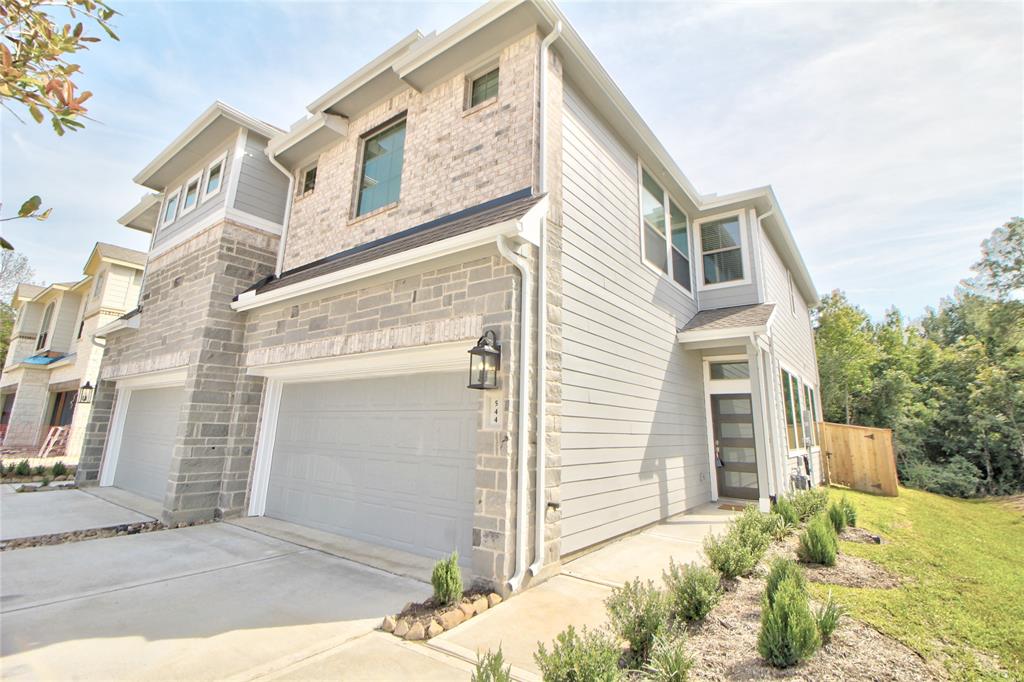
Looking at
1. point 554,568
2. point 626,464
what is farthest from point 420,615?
point 626,464

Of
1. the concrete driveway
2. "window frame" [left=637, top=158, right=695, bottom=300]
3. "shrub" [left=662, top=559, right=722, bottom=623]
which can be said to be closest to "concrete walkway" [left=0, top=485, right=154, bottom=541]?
the concrete driveway

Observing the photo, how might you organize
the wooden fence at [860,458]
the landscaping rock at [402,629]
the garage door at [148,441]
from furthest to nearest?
the wooden fence at [860,458] → the garage door at [148,441] → the landscaping rock at [402,629]

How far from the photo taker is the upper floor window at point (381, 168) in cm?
683

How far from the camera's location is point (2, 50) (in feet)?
6.10

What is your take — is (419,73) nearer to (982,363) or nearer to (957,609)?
(957,609)

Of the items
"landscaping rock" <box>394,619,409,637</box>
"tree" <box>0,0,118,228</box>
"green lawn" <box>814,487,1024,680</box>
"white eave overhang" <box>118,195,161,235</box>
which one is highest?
"white eave overhang" <box>118,195,161,235</box>

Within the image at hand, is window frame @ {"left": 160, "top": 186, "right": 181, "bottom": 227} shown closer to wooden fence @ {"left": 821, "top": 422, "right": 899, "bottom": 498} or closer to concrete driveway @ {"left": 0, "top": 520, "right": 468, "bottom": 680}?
concrete driveway @ {"left": 0, "top": 520, "right": 468, "bottom": 680}

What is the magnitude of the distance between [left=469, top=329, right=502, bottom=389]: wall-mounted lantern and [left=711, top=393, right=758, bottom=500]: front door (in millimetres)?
6575

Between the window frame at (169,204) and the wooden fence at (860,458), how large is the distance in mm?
17353

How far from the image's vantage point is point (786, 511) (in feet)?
20.4

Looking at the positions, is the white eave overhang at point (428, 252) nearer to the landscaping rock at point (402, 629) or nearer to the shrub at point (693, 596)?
the shrub at point (693, 596)

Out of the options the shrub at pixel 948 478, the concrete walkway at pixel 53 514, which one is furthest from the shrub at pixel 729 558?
the shrub at pixel 948 478

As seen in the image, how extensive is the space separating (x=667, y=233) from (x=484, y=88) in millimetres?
4371

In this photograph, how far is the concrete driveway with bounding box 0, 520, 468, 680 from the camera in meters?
2.82
